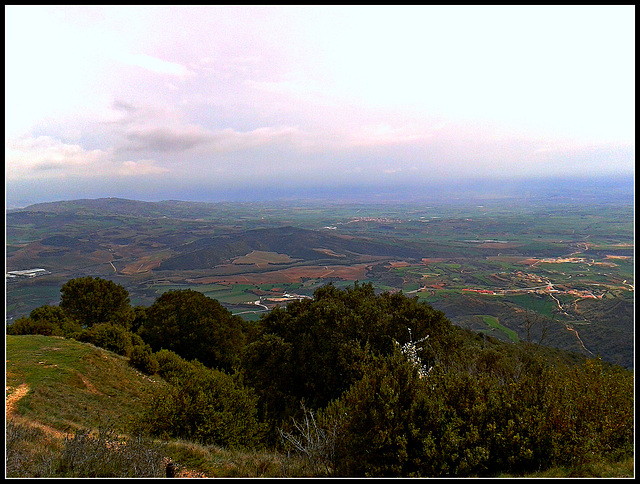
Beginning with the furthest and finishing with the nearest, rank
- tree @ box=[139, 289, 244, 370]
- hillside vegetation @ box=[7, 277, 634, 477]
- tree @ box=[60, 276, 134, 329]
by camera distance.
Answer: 1. tree @ box=[60, 276, 134, 329]
2. tree @ box=[139, 289, 244, 370]
3. hillside vegetation @ box=[7, 277, 634, 477]

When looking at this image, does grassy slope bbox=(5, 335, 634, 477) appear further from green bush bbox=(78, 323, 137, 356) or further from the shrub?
green bush bbox=(78, 323, 137, 356)

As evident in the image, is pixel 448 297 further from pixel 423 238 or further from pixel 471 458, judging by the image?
pixel 423 238

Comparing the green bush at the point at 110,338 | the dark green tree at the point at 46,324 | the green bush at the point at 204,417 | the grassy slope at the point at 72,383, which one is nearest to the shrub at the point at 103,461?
the green bush at the point at 204,417

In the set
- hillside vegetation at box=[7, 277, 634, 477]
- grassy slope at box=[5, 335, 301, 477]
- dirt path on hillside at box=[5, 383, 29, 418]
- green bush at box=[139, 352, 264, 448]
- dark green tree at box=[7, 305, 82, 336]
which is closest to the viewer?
hillside vegetation at box=[7, 277, 634, 477]

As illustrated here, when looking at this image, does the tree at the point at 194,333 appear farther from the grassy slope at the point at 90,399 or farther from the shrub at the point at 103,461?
the shrub at the point at 103,461

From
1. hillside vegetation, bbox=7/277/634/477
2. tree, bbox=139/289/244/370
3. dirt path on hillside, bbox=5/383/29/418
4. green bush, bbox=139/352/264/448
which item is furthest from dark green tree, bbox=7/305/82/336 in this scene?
green bush, bbox=139/352/264/448

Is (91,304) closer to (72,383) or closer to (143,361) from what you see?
(143,361)
